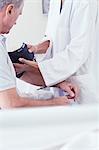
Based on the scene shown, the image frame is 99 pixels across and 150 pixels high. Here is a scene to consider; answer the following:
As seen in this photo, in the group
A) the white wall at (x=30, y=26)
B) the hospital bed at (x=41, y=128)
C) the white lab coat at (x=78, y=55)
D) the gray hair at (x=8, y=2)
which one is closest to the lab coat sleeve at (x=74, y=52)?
the white lab coat at (x=78, y=55)

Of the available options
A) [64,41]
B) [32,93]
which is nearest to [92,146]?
[32,93]

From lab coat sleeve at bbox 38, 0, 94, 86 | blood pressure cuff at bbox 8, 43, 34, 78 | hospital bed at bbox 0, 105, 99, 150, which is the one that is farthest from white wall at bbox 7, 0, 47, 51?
hospital bed at bbox 0, 105, 99, 150

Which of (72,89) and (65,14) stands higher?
(65,14)

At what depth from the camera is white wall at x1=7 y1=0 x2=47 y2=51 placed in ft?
3.93

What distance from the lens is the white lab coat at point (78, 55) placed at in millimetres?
1155

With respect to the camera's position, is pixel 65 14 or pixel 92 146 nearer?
pixel 92 146

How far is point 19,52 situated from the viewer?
1178 mm

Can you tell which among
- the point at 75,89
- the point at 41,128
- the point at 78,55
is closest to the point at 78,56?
the point at 78,55

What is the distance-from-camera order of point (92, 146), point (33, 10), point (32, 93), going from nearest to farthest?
1. point (92, 146)
2. point (32, 93)
3. point (33, 10)

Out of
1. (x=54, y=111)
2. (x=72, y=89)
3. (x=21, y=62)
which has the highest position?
(x=54, y=111)

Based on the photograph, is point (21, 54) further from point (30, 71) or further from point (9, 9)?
point (9, 9)

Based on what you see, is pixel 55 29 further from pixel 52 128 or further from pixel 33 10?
pixel 52 128

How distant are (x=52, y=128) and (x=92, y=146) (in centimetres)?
9

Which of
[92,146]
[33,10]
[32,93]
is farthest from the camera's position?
[33,10]
